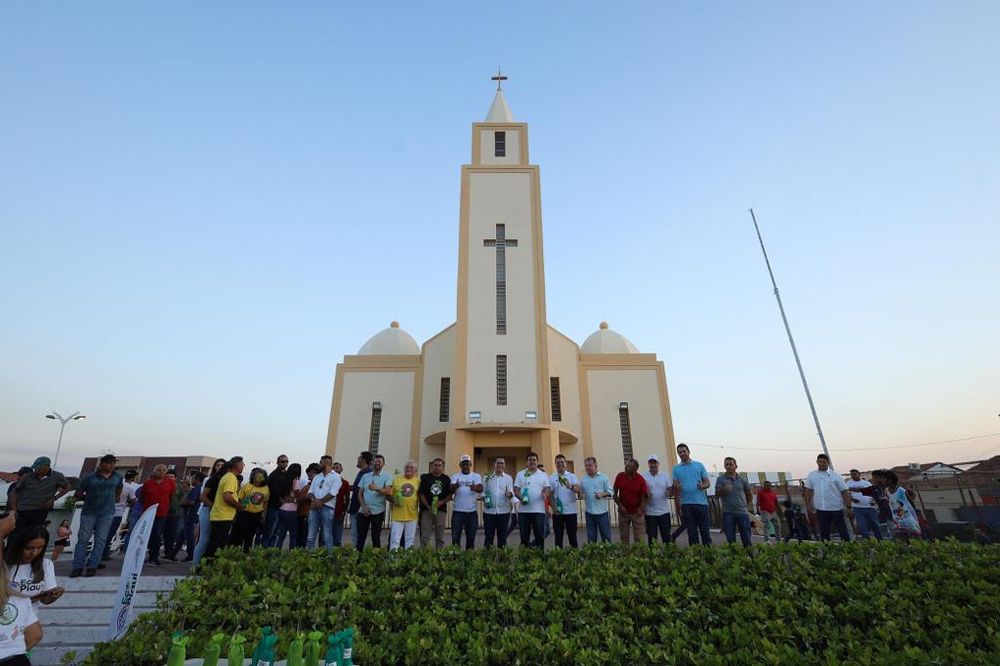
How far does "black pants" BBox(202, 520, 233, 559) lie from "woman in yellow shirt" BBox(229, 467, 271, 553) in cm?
30

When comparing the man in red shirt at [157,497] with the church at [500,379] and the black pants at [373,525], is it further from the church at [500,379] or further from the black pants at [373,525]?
the church at [500,379]

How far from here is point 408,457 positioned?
2205cm

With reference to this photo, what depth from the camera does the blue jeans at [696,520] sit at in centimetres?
833

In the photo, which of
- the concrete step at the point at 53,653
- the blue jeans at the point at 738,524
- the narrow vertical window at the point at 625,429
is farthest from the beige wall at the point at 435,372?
the concrete step at the point at 53,653

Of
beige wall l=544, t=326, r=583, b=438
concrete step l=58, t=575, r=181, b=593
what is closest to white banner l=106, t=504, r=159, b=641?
concrete step l=58, t=575, r=181, b=593

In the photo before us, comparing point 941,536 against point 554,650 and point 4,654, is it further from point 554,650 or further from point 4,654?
point 4,654

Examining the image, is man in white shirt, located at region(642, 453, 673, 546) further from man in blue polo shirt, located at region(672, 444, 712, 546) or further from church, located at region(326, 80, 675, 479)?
church, located at region(326, 80, 675, 479)

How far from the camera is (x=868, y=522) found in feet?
31.7

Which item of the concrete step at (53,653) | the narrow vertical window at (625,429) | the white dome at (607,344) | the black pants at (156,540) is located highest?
the white dome at (607,344)

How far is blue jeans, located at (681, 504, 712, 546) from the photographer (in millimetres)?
8328

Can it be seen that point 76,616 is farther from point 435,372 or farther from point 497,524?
point 435,372

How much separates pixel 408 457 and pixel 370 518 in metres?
13.6

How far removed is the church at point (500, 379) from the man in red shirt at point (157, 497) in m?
9.63

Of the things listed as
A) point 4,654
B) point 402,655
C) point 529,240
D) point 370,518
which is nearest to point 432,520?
point 370,518
